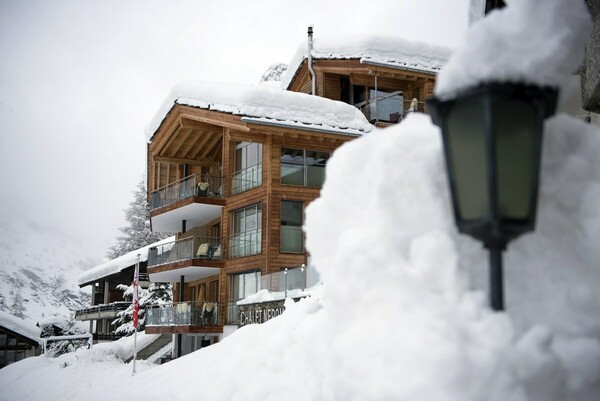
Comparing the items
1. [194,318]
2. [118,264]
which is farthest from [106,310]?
[194,318]

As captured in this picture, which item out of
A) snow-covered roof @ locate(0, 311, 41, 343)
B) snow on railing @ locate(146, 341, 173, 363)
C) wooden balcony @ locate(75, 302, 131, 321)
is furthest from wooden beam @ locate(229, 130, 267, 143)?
wooden balcony @ locate(75, 302, 131, 321)

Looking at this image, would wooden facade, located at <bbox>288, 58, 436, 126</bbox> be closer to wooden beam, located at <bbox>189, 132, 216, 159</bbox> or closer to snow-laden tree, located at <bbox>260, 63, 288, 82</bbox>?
wooden beam, located at <bbox>189, 132, 216, 159</bbox>

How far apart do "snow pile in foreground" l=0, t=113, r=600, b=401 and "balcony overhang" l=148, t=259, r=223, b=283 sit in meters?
23.6

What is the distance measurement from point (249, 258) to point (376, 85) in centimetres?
1001

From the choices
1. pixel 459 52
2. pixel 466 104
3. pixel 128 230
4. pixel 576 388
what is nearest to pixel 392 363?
pixel 576 388

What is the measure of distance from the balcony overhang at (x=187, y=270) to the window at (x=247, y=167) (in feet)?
10.8

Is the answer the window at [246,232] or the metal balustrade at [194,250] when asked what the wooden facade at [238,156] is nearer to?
the window at [246,232]

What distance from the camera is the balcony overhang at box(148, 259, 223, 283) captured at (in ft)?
90.6

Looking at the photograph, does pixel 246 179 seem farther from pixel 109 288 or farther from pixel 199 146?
pixel 109 288

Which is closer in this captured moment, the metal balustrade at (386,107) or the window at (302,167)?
the window at (302,167)

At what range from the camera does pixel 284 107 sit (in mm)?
25156

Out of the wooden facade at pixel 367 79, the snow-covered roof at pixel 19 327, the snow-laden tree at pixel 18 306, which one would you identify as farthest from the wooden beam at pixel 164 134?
the snow-laden tree at pixel 18 306

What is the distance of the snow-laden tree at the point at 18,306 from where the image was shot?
147 m

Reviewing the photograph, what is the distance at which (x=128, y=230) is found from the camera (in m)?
64.4
